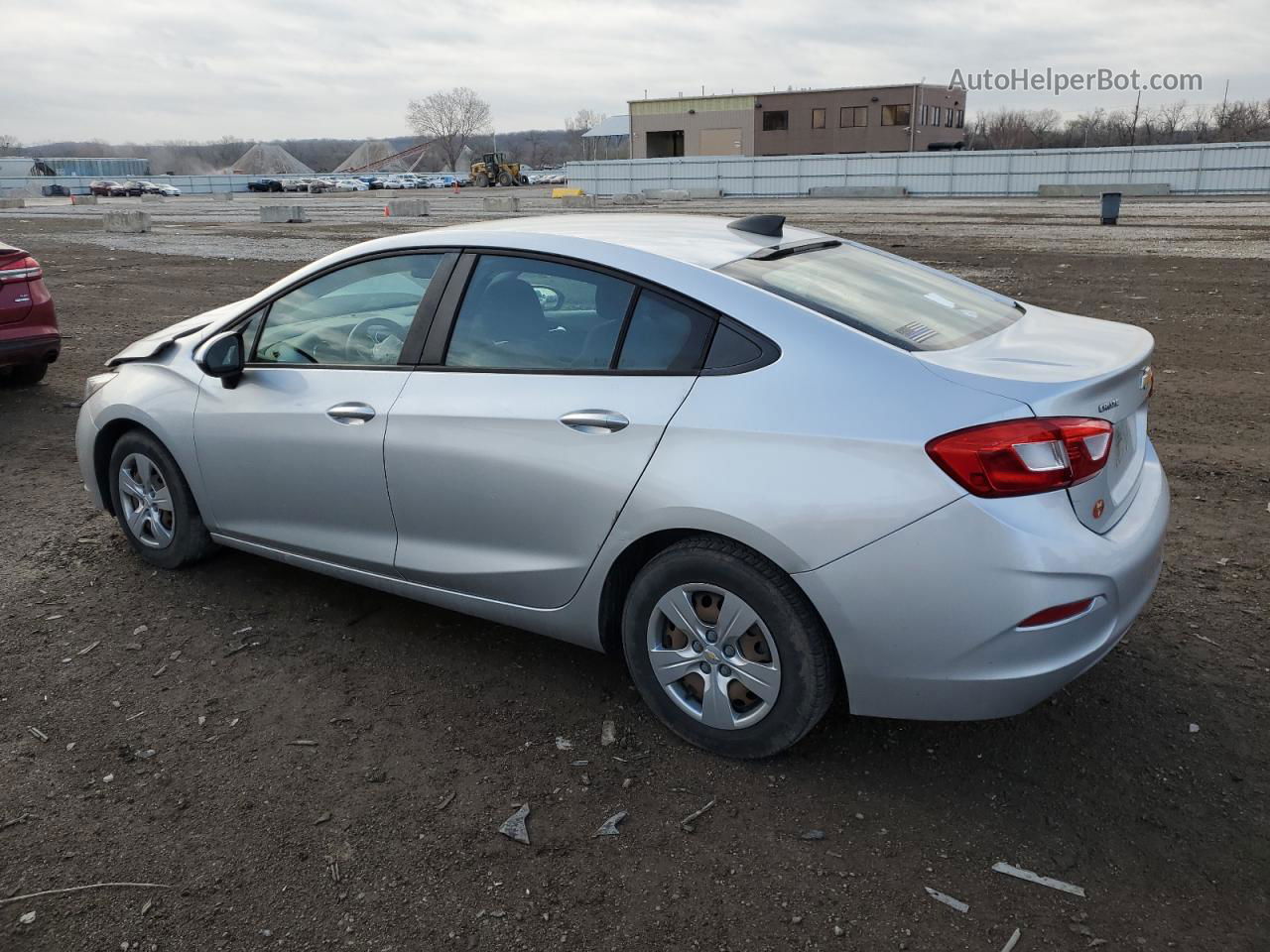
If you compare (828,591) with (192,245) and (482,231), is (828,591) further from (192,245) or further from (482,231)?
(192,245)

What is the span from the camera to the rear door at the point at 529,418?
3262mm

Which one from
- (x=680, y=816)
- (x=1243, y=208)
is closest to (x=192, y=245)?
(x=680, y=816)

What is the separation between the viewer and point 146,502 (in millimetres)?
4848

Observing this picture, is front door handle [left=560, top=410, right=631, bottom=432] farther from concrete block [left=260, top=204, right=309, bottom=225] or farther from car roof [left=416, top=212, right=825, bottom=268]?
concrete block [left=260, top=204, right=309, bottom=225]

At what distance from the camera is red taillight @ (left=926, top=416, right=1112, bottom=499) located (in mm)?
2742

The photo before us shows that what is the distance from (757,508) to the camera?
296cm

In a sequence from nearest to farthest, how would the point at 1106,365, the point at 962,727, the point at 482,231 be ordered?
the point at 1106,365 < the point at 962,727 < the point at 482,231

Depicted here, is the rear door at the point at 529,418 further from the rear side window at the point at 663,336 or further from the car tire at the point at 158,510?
the car tire at the point at 158,510

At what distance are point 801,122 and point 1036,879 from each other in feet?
282

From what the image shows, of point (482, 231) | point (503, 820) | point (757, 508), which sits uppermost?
point (482, 231)

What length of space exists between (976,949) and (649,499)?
4.84 feet

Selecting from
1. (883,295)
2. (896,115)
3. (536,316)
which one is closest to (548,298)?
(536,316)

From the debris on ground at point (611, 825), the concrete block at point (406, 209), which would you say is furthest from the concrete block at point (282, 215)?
the debris on ground at point (611, 825)

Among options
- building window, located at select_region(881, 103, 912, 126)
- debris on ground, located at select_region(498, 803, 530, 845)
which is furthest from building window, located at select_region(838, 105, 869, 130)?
debris on ground, located at select_region(498, 803, 530, 845)
